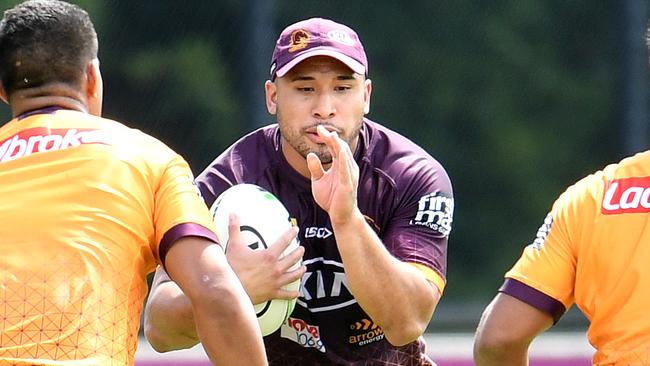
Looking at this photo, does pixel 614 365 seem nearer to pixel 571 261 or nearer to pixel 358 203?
pixel 571 261

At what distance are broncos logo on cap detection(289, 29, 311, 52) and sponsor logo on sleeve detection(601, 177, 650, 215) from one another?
1339mm

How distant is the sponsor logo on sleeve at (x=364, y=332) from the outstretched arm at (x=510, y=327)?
812 mm

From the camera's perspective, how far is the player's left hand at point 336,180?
4.10 metres

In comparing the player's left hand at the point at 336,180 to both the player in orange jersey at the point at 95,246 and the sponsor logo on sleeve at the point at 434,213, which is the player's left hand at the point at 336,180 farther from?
the player in orange jersey at the point at 95,246

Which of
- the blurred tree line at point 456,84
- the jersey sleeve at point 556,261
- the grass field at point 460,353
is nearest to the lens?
the jersey sleeve at point 556,261

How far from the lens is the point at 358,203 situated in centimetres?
461

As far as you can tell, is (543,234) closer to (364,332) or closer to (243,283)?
(243,283)

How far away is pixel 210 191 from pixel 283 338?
59cm

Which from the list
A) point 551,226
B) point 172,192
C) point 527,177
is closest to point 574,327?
point 527,177

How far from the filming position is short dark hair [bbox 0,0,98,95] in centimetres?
364

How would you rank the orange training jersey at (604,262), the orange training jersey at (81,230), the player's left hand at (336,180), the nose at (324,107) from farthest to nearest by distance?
the nose at (324,107) < the player's left hand at (336,180) < the orange training jersey at (604,262) < the orange training jersey at (81,230)

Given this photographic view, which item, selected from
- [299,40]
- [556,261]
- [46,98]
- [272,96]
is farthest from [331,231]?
[46,98]

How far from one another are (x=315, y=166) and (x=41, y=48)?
968 mm

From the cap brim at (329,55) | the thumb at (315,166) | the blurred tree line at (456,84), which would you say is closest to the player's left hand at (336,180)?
the thumb at (315,166)
